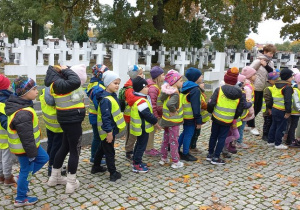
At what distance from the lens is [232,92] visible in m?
4.73

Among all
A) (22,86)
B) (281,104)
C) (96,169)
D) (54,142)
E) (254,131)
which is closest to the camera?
(22,86)

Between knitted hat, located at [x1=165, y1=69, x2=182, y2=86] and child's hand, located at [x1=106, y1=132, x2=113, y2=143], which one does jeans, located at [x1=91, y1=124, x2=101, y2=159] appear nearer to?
child's hand, located at [x1=106, y1=132, x2=113, y2=143]

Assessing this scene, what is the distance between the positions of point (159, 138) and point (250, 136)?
1957 millimetres

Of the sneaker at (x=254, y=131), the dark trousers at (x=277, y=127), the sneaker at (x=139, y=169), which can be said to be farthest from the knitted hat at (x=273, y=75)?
the sneaker at (x=139, y=169)

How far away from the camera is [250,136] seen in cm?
679

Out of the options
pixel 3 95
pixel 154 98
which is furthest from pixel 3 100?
pixel 154 98

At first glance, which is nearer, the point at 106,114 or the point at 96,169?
the point at 106,114

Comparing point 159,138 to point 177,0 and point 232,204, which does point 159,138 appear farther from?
point 177,0

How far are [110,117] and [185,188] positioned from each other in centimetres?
136

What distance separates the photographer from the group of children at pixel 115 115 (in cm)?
352

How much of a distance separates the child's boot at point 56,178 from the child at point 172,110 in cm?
158

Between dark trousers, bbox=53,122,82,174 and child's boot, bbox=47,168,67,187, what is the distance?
0.08 m

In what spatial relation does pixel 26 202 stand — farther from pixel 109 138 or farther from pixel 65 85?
pixel 65 85

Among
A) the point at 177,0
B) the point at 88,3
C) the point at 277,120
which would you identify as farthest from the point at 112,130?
the point at 177,0
